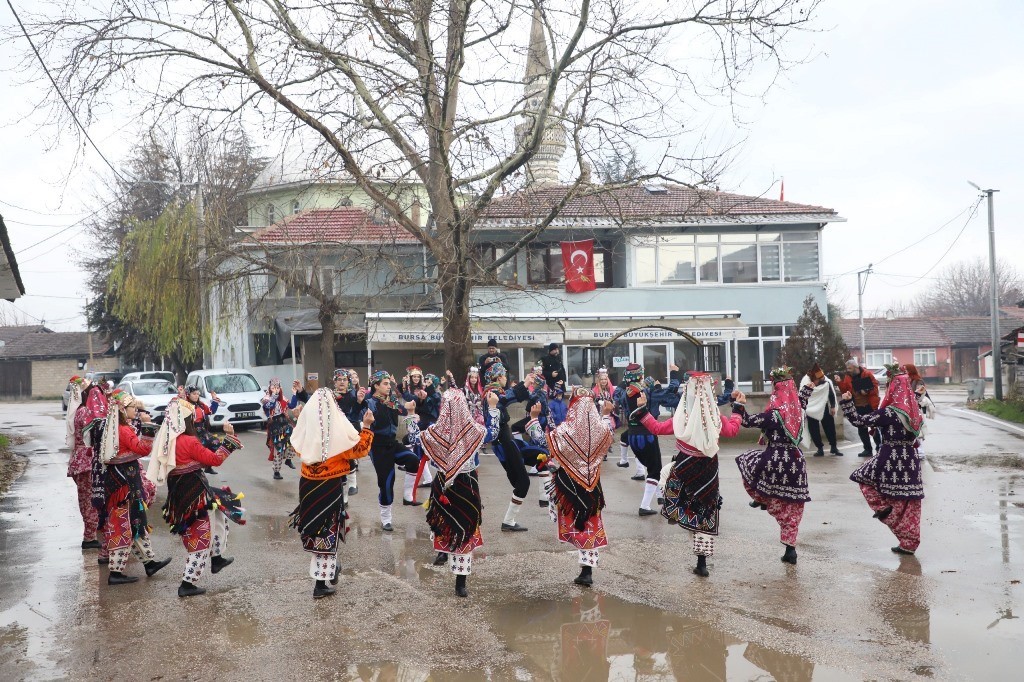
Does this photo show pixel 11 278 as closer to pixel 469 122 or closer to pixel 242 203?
pixel 469 122

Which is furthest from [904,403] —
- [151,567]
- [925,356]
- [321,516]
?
[925,356]

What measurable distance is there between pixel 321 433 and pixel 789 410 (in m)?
4.04

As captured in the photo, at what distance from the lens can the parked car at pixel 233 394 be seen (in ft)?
75.3

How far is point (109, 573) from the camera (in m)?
7.95

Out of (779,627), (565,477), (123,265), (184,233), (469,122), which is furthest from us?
(123,265)

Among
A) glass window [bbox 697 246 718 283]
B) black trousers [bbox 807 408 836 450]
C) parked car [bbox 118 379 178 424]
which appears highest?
glass window [bbox 697 246 718 283]

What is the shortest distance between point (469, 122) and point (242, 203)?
47.7ft

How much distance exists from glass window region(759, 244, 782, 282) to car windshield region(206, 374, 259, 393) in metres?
16.4

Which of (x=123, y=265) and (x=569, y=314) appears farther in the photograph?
(x=123, y=265)

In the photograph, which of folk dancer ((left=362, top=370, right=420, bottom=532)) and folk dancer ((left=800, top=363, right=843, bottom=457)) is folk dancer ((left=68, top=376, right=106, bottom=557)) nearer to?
folk dancer ((left=362, top=370, right=420, bottom=532))

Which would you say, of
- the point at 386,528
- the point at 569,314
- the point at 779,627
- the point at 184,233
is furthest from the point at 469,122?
the point at 184,233

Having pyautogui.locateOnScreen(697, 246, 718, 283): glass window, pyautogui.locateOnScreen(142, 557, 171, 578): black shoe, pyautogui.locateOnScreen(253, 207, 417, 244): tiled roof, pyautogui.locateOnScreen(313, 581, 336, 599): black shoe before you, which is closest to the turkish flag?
pyautogui.locateOnScreen(697, 246, 718, 283): glass window

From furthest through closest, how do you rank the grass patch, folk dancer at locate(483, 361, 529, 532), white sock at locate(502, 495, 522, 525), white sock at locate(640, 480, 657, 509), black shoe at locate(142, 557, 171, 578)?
the grass patch
white sock at locate(640, 480, 657, 509)
white sock at locate(502, 495, 522, 525)
folk dancer at locate(483, 361, 529, 532)
black shoe at locate(142, 557, 171, 578)

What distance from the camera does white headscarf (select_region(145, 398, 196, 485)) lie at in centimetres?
718
